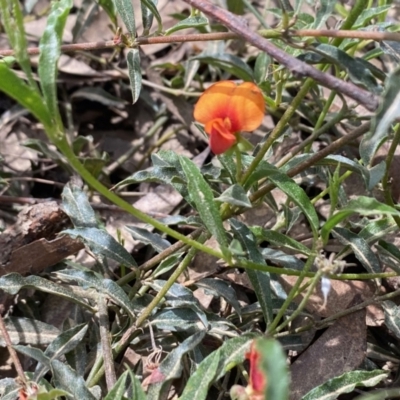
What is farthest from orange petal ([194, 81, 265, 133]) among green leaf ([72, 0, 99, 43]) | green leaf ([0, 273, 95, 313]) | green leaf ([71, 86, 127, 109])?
green leaf ([72, 0, 99, 43])

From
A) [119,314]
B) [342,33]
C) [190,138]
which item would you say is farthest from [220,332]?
[190,138]

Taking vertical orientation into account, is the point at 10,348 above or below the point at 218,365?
below

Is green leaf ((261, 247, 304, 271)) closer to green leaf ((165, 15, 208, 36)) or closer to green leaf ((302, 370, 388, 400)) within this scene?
green leaf ((302, 370, 388, 400))

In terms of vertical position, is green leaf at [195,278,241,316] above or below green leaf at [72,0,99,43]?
below

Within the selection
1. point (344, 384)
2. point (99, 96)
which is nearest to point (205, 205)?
point (344, 384)

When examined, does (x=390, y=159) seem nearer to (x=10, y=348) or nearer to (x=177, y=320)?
(x=177, y=320)

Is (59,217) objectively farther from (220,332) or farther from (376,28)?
(376,28)

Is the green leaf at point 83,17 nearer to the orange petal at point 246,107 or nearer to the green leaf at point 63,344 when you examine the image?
the green leaf at point 63,344
